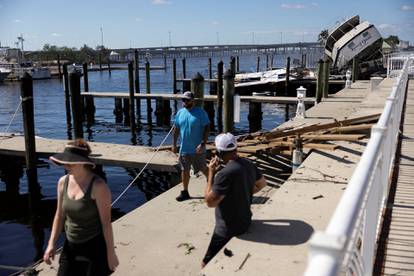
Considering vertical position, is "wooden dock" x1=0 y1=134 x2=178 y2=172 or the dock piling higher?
the dock piling

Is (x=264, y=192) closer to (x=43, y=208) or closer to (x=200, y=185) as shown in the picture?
(x=200, y=185)

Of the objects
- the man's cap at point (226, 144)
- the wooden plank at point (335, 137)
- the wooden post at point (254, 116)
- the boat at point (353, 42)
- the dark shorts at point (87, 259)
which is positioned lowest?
the wooden post at point (254, 116)

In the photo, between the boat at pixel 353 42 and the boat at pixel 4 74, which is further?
the boat at pixel 4 74

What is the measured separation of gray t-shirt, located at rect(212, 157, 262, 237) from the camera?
4.47 m

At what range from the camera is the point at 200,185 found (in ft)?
29.0

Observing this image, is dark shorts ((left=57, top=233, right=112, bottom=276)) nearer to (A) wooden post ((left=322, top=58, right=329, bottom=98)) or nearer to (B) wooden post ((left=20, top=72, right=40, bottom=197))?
(B) wooden post ((left=20, top=72, right=40, bottom=197))

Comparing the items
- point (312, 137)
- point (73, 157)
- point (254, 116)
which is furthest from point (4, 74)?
point (73, 157)

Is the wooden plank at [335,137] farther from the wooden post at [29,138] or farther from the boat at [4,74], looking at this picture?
the boat at [4,74]

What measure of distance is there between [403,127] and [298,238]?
6.58 m

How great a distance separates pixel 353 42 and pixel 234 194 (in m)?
33.1

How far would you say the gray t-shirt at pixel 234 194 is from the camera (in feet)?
14.7

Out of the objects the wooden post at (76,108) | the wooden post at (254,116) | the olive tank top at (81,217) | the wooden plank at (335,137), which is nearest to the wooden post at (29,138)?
the wooden post at (76,108)

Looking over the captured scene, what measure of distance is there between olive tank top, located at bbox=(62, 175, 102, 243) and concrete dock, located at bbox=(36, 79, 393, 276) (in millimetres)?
1135

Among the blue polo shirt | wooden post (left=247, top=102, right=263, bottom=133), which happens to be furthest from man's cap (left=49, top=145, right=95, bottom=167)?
wooden post (left=247, top=102, right=263, bottom=133)
